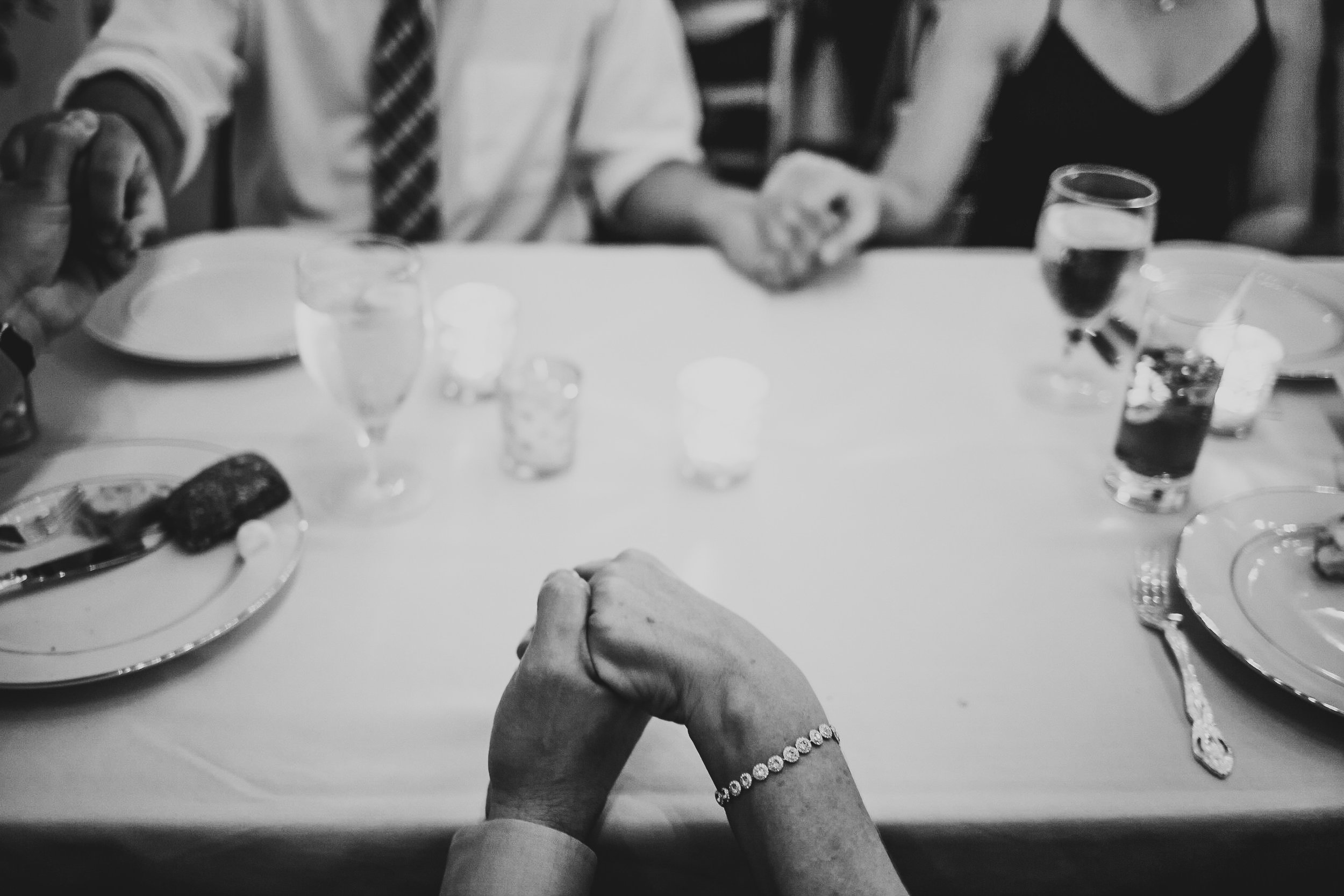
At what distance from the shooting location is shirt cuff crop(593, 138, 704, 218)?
1.64 metres

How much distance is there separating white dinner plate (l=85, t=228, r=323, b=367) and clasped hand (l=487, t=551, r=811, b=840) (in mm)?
518

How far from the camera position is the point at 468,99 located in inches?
62.7

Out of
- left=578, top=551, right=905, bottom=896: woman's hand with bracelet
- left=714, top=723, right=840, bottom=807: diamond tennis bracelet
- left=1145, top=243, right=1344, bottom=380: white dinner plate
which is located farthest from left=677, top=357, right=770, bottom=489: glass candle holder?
left=1145, top=243, right=1344, bottom=380: white dinner plate

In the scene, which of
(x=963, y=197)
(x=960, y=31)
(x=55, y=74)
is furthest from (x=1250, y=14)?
(x=55, y=74)

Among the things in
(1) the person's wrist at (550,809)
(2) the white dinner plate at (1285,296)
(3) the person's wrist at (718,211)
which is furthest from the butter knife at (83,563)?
(2) the white dinner plate at (1285,296)

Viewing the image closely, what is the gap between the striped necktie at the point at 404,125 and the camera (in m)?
1.40

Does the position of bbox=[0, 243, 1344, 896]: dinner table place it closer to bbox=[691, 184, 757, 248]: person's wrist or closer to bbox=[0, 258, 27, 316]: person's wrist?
bbox=[0, 258, 27, 316]: person's wrist

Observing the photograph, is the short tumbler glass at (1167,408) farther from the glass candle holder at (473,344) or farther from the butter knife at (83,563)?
the butter knife at (83,563)

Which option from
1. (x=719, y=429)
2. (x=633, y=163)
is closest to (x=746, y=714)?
(x=719, y=429)

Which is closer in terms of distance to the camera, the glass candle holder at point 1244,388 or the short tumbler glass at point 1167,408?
the short tumbler glass at point 1167,408

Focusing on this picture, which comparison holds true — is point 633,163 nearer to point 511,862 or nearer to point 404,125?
point 404,125

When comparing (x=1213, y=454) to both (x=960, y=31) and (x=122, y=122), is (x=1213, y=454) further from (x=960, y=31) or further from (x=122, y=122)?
(x=122, y=122)

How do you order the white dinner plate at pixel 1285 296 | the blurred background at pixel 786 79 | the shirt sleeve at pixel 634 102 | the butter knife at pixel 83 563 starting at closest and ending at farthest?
the butter knife at pixel 83 563 → the white dinner plate at pixel 1285 296 → the shirt sleeve at pixel 634 102 → the blurred background at pixel 786 79

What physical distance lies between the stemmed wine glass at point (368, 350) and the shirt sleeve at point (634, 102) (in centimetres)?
90
